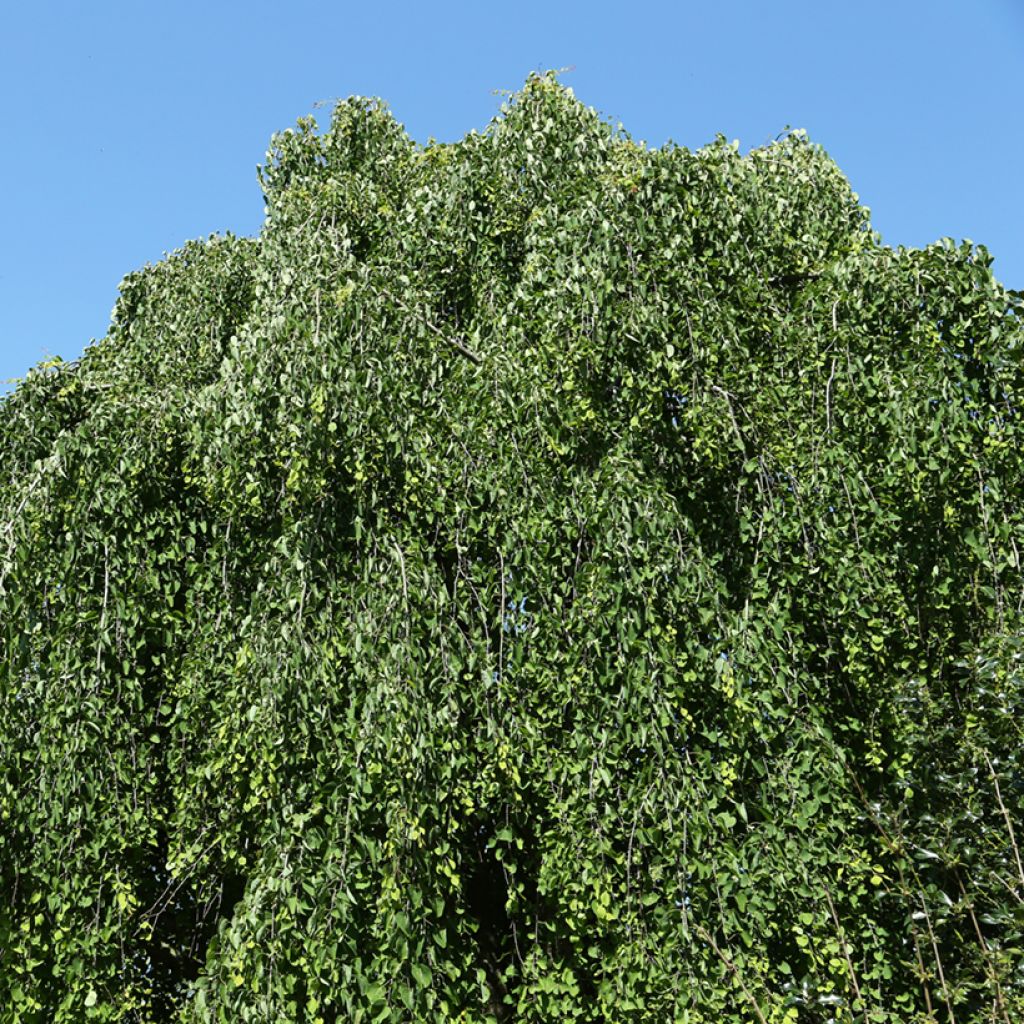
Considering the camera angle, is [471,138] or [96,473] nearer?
[96,473]

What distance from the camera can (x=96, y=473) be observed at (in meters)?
4.84

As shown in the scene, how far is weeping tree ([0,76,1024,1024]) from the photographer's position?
3.93m

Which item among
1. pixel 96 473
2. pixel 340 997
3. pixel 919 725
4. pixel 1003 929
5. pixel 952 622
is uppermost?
pixel 96 473

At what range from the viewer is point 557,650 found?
4348 millimetres

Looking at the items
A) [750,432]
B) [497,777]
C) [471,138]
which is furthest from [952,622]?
[471,138]

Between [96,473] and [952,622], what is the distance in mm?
3651

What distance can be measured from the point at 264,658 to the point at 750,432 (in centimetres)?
219

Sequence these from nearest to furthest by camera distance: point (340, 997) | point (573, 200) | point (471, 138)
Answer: point (340, 997), point (573, 200), point (471, 138)

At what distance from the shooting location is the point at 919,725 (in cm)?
413

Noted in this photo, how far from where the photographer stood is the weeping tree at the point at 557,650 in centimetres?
393

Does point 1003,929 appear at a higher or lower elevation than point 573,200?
lower

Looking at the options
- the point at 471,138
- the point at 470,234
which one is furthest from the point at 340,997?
the point at 471,138

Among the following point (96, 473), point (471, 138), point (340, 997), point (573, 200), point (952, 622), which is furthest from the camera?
point (471, 138)

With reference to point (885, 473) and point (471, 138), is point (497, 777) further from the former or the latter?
point (471, 138)
